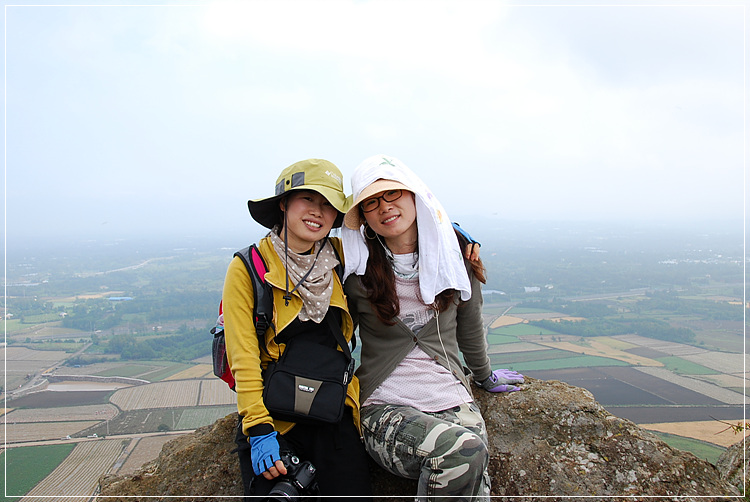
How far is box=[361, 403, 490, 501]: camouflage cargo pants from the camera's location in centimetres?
251

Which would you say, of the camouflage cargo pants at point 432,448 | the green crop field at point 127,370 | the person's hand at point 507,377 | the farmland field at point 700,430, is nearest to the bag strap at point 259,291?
the camouflage cargo pants at point 432,448

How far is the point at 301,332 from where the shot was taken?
9.80ft

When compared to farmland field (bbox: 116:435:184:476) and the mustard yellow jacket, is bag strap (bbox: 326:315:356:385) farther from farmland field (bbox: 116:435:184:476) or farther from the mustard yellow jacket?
farmland field (bbox: 116:435:184:476)

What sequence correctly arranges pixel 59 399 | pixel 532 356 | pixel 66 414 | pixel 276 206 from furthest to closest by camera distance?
pixel 532 356 < pixel 59 399 < pixel 66 414 < pixel 276 206

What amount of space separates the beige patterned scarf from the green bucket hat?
0.25 meters

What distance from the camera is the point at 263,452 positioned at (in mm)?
2562

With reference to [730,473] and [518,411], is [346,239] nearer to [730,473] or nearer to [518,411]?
[518,411]

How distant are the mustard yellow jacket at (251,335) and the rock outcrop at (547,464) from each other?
1.07 meters

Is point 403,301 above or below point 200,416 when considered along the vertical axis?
above

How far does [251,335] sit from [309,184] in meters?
1.15

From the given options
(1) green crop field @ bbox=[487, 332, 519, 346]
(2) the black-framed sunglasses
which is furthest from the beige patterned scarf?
(1) green crop field @ bbox=[487, 332, 519, 346]

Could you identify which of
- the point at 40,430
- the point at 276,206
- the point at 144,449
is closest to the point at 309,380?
the point at 276,206

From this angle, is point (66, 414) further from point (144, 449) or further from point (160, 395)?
point (144, 449)

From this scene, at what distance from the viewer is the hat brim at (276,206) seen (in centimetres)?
286
